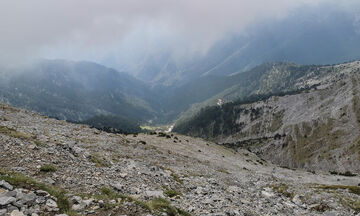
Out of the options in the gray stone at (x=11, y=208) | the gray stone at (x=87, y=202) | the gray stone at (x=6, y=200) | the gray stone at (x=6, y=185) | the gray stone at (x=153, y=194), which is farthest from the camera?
the gray stone at (x=153, y=194)

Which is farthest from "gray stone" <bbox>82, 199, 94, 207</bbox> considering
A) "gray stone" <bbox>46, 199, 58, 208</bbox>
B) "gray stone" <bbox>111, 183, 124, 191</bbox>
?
"gray stone" <bbox>111, 183, 124, 191</bbox>

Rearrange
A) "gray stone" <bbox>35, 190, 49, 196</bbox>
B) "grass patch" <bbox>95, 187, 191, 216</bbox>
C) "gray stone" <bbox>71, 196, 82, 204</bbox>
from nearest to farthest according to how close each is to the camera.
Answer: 1. "gray stone" <bbox>35, 190, 49, 196</bbox>
2. "gray stone" <bbox>71, 196, 82, 204</bbox>
3. "grass patch" <bbox>95, 187, 191, 216</bbox>

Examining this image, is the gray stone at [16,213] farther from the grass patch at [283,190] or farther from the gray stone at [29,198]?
the grass patch at [283,190]

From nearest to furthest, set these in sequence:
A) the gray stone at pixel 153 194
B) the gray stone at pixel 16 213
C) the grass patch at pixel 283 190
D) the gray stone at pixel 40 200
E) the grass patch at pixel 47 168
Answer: the gray stone at pixel 16 213 → the gray stone at pixel 40 200 → the grass patch at pixel 47 168 → the gray stone at pixel 153 194 → the grass patch at pixel 283 190

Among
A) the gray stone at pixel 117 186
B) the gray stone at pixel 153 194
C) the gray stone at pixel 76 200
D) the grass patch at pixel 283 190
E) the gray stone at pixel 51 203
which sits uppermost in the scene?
the gray stone at pixel 51 203

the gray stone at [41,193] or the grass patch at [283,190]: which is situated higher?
the gray stone at [41,193]

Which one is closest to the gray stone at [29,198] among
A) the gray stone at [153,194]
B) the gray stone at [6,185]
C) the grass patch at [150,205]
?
the gray stone at [6,185]

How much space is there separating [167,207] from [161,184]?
941 centimetres

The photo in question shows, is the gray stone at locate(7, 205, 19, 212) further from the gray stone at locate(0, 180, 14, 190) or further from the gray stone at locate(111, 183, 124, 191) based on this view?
the gray stone at locate(111, 183, 124, 191)

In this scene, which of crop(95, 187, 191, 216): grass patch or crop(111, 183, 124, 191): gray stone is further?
crop(111, 183, 124, 191): gray stone

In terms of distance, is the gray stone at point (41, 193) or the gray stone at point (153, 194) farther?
the gray stone at point (153, 194)

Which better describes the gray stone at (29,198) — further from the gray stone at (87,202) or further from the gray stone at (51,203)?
the gray stone at (87,202)

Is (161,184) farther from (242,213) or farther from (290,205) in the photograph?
(290,205)

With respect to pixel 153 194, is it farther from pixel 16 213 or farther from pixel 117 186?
pixel 16 213
